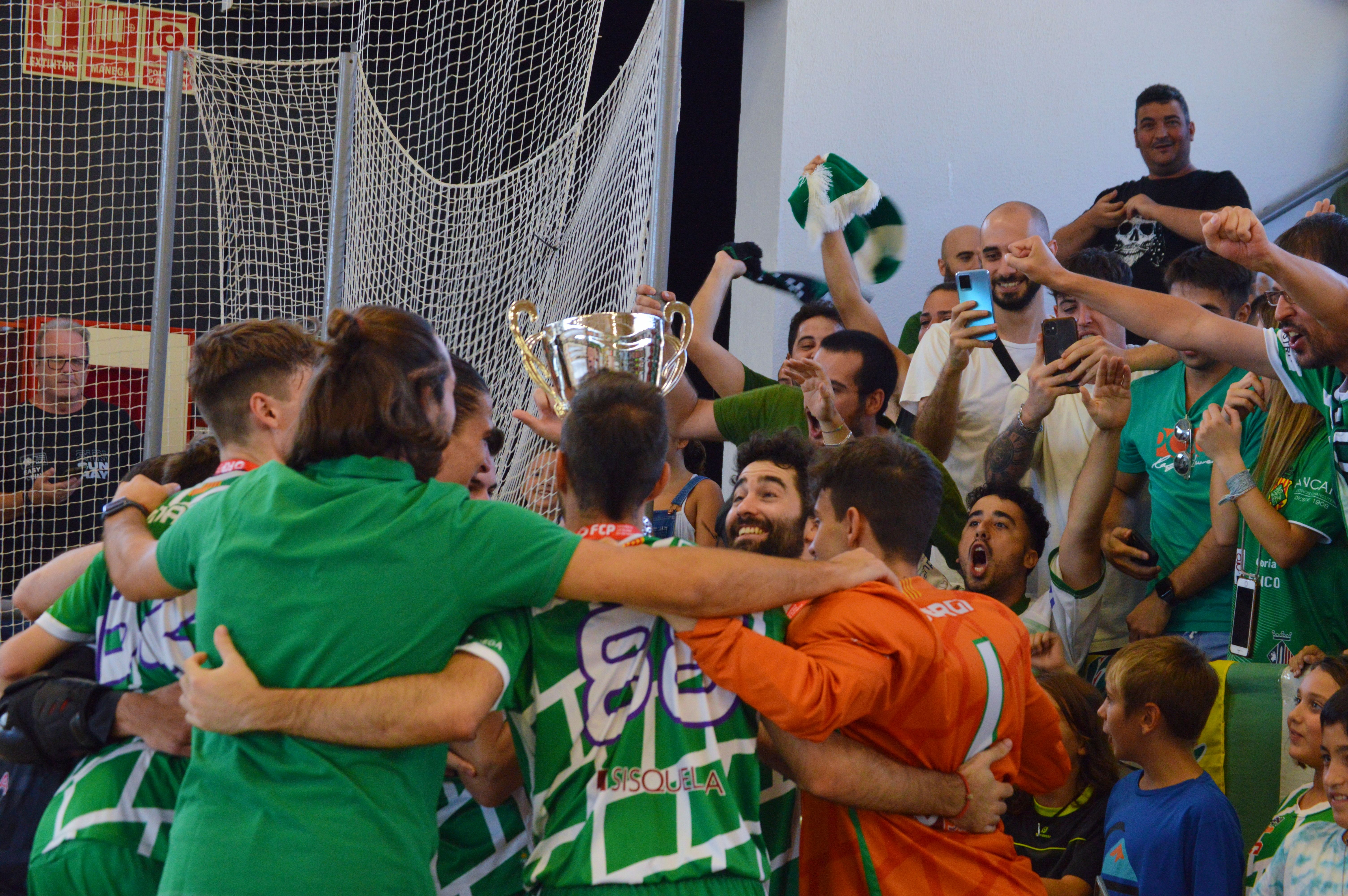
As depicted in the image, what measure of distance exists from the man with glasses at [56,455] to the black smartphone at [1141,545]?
3.99 meters

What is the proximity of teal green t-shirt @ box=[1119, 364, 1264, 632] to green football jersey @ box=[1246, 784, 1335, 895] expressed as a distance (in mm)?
947

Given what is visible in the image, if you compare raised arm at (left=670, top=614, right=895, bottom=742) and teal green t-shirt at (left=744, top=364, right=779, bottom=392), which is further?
teal green t-shirt at (left=744, top=364, right=779, bottom=392)

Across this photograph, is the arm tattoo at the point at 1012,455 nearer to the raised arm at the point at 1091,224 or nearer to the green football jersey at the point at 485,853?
the raised arm at the point at 1091,224

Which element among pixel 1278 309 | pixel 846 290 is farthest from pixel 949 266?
pixel 1278 309

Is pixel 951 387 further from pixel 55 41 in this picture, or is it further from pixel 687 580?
pixel 55 41

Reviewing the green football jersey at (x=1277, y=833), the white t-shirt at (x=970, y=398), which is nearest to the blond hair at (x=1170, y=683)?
the green football jersey at (x=1277, y=833)

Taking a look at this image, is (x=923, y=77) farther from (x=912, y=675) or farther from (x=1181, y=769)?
(x=912, y=675)

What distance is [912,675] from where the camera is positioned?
2.18m

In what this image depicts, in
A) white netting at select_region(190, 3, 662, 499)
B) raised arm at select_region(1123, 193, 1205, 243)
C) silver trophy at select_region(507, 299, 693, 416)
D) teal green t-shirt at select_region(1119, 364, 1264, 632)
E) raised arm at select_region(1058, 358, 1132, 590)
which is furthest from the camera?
raised arm at select_region(1123, 193, 1205, 243)

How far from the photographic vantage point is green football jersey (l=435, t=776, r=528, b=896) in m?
2.48

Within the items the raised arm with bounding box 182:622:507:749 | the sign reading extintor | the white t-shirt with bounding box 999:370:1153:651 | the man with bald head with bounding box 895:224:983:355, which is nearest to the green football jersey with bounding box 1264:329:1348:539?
the white t-shirt with bounding box 999:370:1153:651

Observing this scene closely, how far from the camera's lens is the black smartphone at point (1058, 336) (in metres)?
4.17

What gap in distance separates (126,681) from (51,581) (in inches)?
18.5

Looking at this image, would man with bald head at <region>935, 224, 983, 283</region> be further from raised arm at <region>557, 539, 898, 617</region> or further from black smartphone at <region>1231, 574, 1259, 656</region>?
raised arm at <region>557, 539, 898, 617</region>
